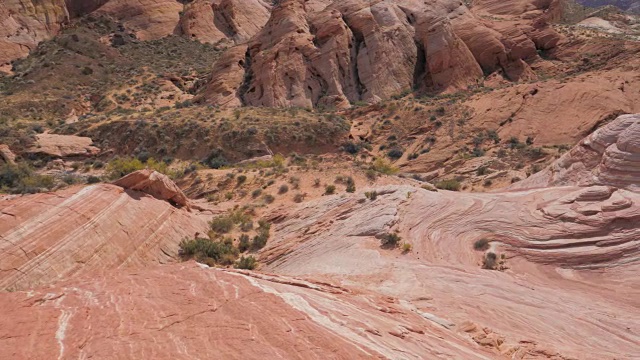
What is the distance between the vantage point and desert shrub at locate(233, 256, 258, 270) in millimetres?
13804

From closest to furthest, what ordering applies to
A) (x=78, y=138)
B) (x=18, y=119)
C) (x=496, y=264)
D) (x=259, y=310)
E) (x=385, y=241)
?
(x=259, y=310) < (x=496, y=264) < (x=385, y=241) < (x=78, y=138) < (x=18, y=119)

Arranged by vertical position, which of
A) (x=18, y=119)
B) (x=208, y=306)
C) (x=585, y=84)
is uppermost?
(x=208, y=306)

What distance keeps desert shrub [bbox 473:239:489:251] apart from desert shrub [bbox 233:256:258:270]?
6.38 meters

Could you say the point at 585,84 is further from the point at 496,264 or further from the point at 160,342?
the point at 160,342

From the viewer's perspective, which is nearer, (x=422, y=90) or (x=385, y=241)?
(x=385, y=241)

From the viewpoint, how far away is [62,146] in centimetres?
3253

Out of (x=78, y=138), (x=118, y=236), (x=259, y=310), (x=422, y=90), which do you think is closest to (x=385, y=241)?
(x=259, y=310)

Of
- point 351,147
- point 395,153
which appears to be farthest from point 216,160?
point 395,153

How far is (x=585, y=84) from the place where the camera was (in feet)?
118

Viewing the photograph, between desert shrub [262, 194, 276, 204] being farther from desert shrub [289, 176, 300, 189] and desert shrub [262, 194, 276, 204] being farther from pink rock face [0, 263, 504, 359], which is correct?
pink rock face [0, 263, 504, 359]

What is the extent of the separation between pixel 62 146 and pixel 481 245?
3026cm

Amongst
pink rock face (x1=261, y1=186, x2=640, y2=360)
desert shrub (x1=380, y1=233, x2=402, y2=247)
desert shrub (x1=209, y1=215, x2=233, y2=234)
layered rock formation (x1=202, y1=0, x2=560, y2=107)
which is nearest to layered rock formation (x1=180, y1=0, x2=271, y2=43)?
layered rock formation (x1=202, y1=0, x2=560, y2=107)

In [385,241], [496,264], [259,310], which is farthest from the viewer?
[385,241]

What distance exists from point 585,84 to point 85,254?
1452 inches
